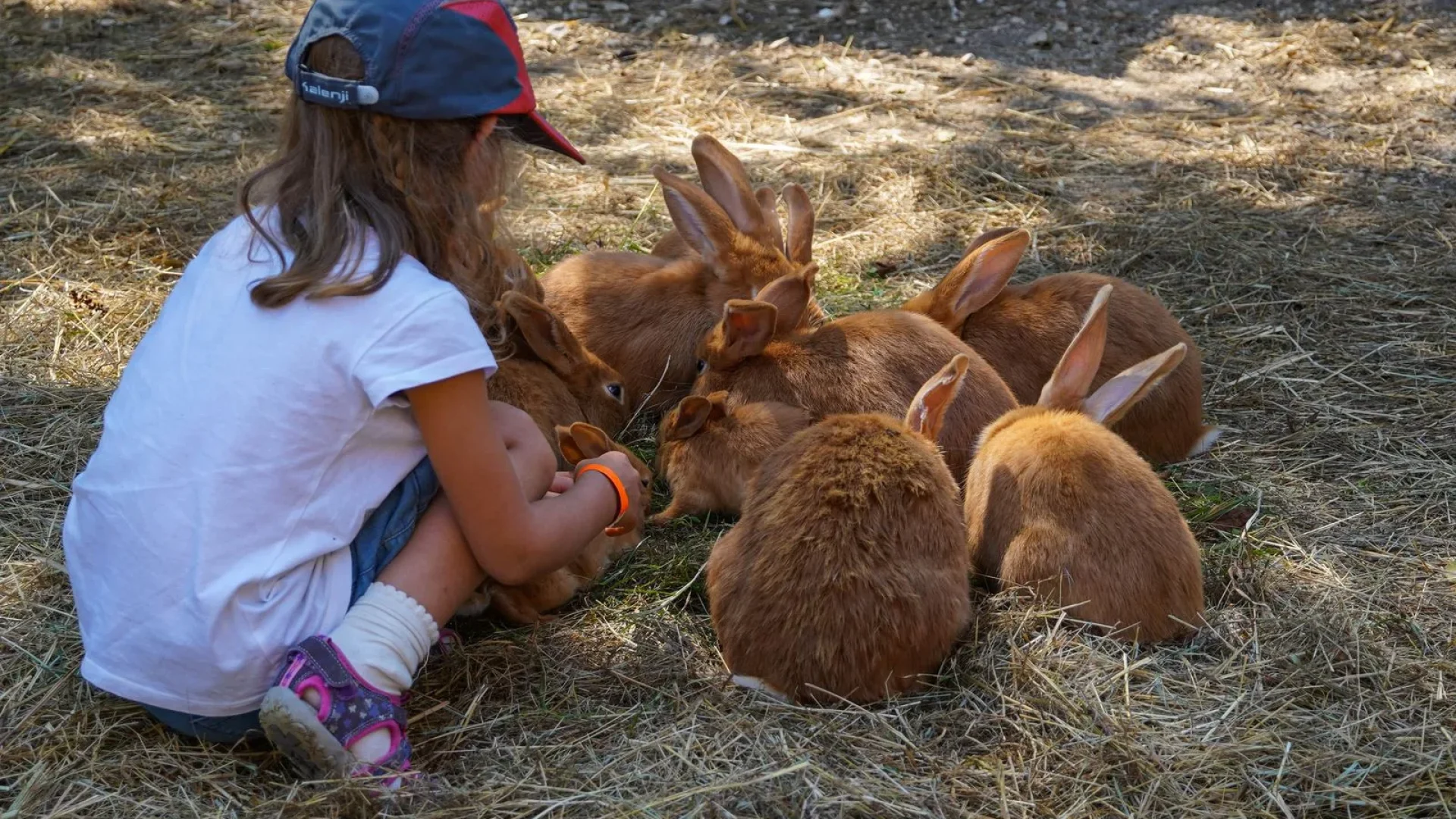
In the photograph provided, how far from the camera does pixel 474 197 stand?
279 cm

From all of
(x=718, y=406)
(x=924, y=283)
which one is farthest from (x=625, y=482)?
(x=924, y=283)

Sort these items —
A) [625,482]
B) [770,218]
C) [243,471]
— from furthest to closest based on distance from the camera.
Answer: [770,218]
[625,482]
[243,471]

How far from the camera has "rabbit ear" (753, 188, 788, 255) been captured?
4633 mm

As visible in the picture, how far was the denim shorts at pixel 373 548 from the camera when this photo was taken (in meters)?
2.68

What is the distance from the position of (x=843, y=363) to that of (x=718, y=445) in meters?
0.47

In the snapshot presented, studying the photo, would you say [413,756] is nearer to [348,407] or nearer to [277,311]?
[348,407]

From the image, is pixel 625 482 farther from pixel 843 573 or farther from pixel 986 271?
pixel 986 271

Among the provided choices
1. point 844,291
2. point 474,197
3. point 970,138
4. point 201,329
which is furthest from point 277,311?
point 970,138

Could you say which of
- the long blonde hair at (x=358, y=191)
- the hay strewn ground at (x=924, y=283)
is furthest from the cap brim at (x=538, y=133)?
the hay strewn ground at (x=924, y=283)

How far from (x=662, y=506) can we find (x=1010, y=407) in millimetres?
1086

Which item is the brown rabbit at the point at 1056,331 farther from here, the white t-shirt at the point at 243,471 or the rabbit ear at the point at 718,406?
the white t-shirt at the point at 243,471

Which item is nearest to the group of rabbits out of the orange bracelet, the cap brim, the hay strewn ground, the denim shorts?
the hay strewn ground

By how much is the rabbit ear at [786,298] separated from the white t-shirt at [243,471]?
1596 mm

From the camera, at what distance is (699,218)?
14.6ft
